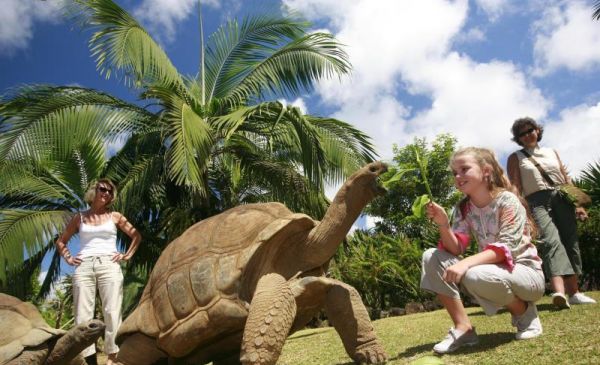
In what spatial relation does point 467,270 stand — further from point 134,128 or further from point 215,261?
point 134,128

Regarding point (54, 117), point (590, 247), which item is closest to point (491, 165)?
point (590, 247)

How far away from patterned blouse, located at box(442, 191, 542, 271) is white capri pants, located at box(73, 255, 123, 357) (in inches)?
115

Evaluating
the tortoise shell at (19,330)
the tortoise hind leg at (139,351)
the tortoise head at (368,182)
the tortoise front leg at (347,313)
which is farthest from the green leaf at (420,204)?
the tortoise shell at (19,330)

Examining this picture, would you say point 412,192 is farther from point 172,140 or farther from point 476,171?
point 476,171

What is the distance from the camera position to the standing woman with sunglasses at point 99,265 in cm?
416

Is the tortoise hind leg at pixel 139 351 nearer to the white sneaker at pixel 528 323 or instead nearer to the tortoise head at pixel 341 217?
the tortoise head at pixel 341 217

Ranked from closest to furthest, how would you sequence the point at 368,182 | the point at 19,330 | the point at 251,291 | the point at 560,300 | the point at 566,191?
the point at 251,291
the point at 368,182
the point at 560,300
the point at 19,330
the point at 566,191

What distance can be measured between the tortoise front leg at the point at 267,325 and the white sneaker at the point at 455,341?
75 centimetres

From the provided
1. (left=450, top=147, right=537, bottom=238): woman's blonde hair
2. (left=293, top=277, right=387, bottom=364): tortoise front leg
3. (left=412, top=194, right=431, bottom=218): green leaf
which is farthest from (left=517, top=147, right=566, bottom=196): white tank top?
(left=293, top=277, right=387, bottom=364): tortoise front leg

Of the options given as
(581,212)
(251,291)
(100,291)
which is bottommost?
(251,291)

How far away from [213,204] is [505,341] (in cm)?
844

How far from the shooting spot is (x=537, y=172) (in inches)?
168

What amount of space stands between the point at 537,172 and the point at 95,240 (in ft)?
12.4

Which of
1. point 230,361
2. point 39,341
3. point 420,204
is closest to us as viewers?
point 420,204
